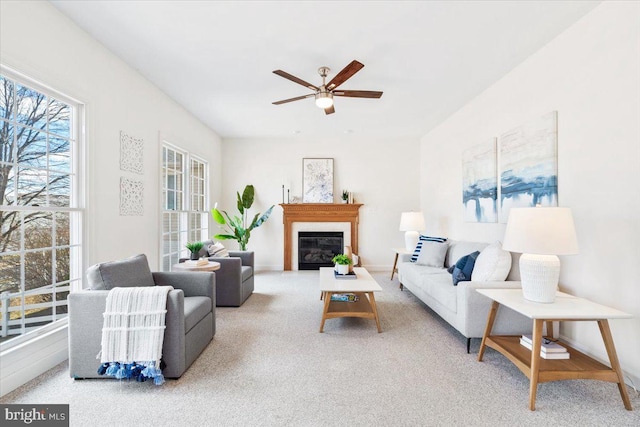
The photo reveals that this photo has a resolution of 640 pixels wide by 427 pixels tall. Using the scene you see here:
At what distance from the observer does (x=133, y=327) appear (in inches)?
83.1

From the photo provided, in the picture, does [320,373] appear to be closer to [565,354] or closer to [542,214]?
[565,354]

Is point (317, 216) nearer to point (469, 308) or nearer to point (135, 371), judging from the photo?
point (469, 308)

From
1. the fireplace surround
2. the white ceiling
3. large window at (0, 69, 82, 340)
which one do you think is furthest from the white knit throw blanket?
the fireplace surround

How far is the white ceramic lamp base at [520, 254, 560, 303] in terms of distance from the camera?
2.16 m

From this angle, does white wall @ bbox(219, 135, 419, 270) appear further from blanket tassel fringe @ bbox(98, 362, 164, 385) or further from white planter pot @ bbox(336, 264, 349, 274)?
blanket tassel fringe @ bbox(98, 362, 164, 385)

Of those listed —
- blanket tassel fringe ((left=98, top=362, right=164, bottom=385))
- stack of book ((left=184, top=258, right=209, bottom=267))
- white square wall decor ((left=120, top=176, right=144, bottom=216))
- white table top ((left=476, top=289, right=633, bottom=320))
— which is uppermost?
white square wall decor ((left=120, top=176, right=144, bottom=216))

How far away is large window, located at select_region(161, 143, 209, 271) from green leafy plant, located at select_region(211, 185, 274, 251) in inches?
18.1

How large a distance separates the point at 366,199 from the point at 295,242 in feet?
5.80

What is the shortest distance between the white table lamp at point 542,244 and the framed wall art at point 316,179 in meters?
4.39

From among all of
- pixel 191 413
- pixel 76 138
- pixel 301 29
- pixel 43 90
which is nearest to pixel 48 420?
pixel 191 413

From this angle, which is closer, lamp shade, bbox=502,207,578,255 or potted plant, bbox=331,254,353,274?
lamp shade, bbox=502,207,578,255

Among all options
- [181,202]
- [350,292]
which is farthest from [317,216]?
[350,292]

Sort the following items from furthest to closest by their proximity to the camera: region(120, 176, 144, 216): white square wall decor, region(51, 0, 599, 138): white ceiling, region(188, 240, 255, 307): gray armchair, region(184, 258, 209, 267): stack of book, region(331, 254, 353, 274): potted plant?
region(188, 240, 255, 307): gray armchair
region(331, 254, 353, 274): potted plant
region(184, 258, 209, 267): stack of book
region(120, 176, 144, 216): white square wall decor
region(51, 0, 599, 138): white ceiling

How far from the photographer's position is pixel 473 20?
8.35ft
